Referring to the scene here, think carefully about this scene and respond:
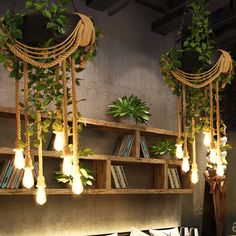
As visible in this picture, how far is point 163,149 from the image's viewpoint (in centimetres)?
524

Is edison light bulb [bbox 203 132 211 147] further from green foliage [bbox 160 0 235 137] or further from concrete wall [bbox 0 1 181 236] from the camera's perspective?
concrete wall [bbox 0 1 181 236]

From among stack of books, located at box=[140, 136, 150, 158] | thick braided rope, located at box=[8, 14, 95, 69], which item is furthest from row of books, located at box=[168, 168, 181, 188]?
thick braided rope, located at box=[8, 14, 95, 69]

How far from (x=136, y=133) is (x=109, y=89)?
2.21 feet

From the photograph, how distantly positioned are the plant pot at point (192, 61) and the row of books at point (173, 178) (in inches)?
75.5

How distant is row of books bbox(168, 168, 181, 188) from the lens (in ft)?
17.5

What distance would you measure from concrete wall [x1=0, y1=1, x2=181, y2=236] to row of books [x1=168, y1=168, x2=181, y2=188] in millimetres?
335

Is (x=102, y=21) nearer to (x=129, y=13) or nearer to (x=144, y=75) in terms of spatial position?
(x=129, y=13)

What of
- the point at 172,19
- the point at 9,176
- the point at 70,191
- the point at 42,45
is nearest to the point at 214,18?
the point at 172,19

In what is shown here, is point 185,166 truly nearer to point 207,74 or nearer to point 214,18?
point 207,74

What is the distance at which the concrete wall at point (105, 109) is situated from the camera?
431cm

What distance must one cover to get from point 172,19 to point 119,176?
2.19 meters

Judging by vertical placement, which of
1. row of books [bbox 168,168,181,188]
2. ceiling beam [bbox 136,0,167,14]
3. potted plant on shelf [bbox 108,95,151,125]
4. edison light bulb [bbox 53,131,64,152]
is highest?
ceiling beam [bbox 136,0,167,14]

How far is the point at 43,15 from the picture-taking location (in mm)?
2596

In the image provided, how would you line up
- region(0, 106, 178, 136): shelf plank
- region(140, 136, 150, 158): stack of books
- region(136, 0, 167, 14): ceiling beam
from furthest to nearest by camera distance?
region(136, 0, 167, 14): ceiling beam, region(140, 136, 150, 158): stack of books, region(0, 106, 178, 136): shelf plank
